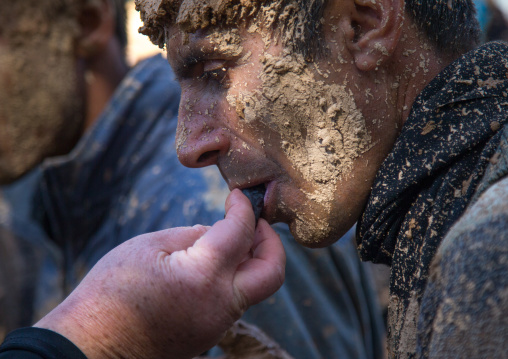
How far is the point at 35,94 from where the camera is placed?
3.30 m

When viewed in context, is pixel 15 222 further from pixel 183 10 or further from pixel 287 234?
pixel 183 10

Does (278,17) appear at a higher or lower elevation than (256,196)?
higher

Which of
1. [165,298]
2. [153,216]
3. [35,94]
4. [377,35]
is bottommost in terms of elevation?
[153,216]

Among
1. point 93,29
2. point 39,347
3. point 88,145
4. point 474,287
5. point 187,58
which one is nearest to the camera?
point 474,287

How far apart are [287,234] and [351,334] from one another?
54cm

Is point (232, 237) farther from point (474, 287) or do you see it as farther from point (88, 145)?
point (88, 145)

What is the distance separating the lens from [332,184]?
1415 millimetres

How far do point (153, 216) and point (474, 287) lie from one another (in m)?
2.05

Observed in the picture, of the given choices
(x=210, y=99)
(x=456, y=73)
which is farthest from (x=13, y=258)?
(x=456, y=73)

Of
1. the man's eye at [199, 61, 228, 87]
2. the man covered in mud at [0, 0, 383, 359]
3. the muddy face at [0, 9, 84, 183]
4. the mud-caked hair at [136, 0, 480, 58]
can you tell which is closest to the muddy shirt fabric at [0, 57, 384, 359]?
the man covered in mud at [0, 0, 383, 359]

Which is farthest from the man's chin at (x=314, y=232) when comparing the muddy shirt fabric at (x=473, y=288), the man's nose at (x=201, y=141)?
the muddy shirt fabric at (x=473, y=288)

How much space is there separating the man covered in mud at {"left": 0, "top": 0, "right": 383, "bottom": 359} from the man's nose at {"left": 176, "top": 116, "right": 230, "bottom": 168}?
1.06m

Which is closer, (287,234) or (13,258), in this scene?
(287,234)

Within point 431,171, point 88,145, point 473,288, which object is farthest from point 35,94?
point 473,288
